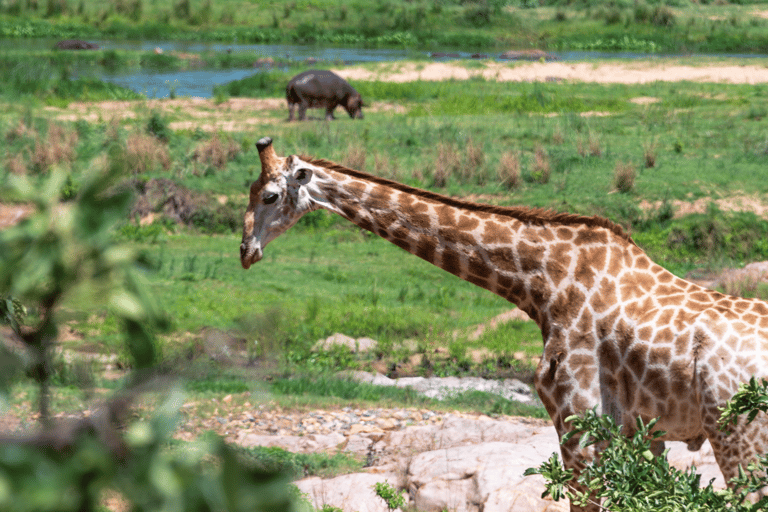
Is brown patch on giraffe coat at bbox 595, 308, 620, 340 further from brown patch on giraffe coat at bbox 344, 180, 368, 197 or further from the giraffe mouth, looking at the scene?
the giraffe mouth

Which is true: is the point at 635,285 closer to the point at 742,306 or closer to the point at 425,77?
the point at 742,306

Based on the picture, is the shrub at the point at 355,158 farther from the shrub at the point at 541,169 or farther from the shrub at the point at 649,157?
the shrub at the point at 649,157

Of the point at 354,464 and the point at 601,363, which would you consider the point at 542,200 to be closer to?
the point at 354,464

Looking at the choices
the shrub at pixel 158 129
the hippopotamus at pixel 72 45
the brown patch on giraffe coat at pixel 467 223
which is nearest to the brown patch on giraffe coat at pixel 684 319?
the brown patch on giraffe coat at pixel 467 223

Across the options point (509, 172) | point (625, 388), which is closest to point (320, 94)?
point (509, 172)

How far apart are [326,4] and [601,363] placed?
52959 millimetres

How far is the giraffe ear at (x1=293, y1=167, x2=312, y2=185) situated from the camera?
4.53 m

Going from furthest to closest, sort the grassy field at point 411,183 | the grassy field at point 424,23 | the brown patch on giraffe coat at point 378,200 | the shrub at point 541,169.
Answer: the grassy field at point 424,23 → the shrub at point 541,169 → the grassy field at point 411,183 → the brown patch on giraffe coat at point 378,200

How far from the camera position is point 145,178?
16328 millimetres

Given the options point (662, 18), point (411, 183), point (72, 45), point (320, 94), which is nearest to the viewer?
point (411, 183)

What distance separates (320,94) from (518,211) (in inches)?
825

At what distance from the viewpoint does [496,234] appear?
440 cm

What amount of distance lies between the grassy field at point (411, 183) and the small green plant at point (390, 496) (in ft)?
7.11

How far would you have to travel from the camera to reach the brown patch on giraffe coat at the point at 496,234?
14.4 feet
